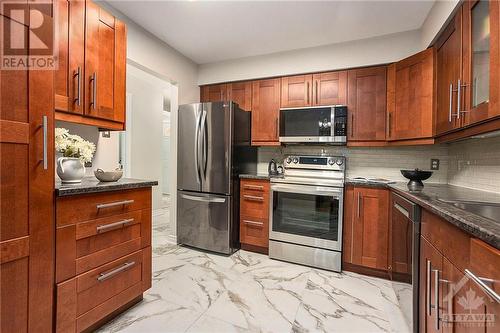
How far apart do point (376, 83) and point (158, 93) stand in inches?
158

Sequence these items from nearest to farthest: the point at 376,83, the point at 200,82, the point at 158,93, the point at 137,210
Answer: the point at 137,210, the point at 376,83, the point at 200,82, the point at 158,93

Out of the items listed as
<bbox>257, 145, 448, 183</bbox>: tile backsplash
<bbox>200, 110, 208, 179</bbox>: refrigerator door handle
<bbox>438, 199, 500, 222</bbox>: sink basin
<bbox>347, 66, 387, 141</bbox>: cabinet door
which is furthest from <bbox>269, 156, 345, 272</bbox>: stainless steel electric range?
<bbox>438, 199, 500, 222</bbox>: sink basin

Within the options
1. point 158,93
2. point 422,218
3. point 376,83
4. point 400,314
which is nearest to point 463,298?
point 422,218

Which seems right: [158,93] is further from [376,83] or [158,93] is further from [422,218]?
[422,218]

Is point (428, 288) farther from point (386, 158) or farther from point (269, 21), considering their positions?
point (269, 21)

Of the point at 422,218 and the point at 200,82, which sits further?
the point at 200,82

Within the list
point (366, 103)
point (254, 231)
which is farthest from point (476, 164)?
point (254, 231)

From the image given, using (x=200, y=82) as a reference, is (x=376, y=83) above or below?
below

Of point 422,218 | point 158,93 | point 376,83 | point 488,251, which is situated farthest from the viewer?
point 158,93

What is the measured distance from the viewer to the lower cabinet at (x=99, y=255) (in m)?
1.24

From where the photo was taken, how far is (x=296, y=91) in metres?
2.86

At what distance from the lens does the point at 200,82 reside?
11.1 feet

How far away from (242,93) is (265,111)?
0.44m

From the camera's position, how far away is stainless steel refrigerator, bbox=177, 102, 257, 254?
2678mm
